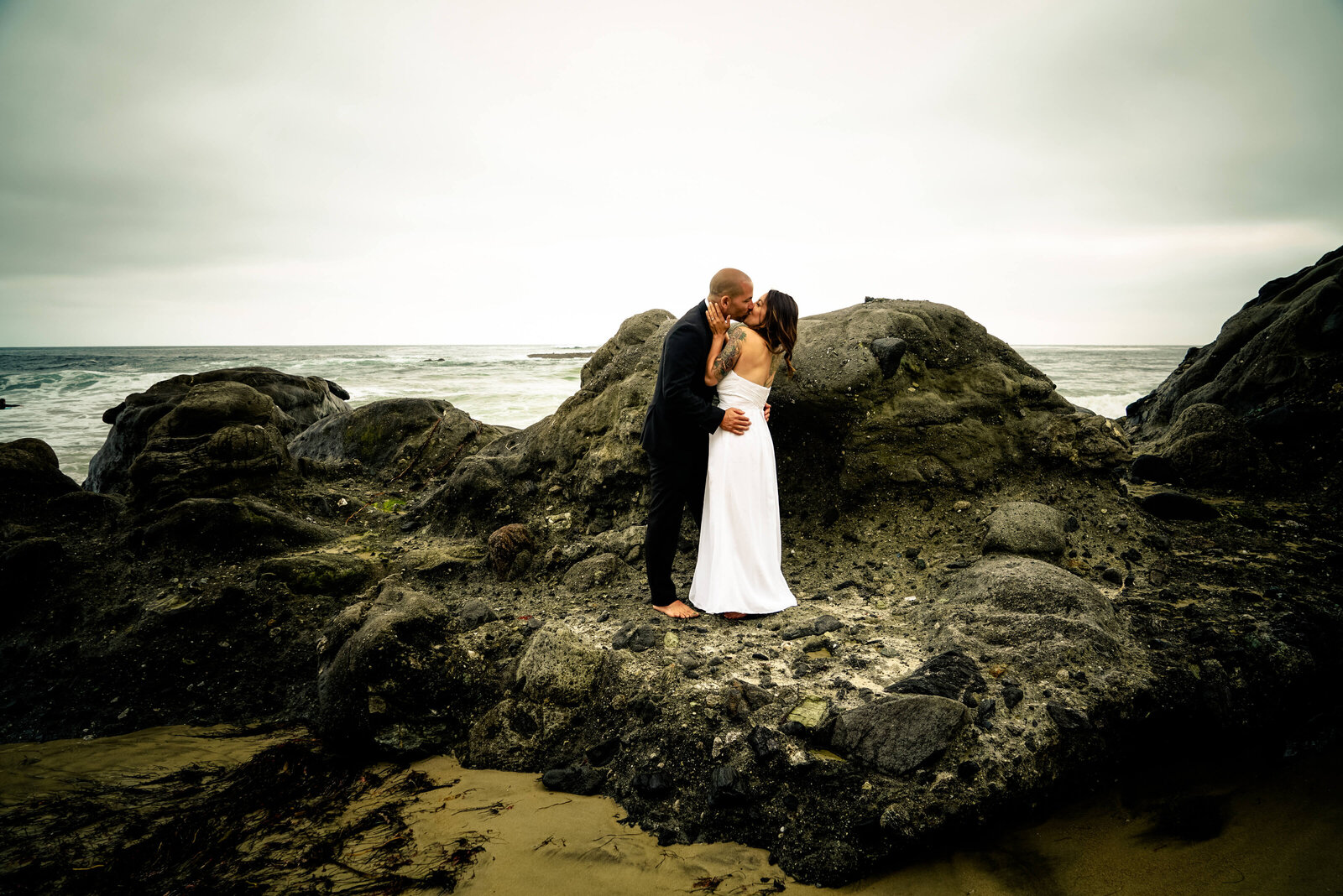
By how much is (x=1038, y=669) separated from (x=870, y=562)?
1.88m

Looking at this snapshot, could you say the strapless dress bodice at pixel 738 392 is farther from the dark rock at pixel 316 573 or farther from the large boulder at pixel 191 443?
the large boulder at pixel 191 443

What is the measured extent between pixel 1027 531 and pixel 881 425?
149 centimetres

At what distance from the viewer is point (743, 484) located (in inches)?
183

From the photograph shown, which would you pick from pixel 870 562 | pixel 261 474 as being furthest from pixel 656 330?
pixel 261 474

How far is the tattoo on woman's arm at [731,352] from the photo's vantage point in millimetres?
4543

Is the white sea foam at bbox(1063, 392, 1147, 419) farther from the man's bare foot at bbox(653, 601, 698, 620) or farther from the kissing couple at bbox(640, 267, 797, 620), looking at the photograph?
the man's bare foot at bbox(653, 601, 698, 620)

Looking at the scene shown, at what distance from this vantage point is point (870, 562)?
5.18 meters

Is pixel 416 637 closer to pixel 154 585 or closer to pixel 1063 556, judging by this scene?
pixel 154 585

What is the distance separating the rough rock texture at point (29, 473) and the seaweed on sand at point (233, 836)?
14.9ft

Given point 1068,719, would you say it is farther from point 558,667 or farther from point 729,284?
point 729,284

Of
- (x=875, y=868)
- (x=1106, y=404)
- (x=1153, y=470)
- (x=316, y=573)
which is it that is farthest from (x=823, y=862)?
(x=1106, y=404)

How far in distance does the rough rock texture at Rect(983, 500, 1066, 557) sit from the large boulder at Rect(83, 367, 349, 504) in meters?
7.70

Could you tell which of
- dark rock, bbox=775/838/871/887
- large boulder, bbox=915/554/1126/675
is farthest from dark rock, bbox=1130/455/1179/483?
dark rock, bbox=775/838/871/887

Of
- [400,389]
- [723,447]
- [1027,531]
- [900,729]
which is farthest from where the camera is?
[400,389]
